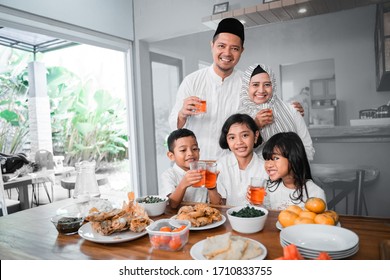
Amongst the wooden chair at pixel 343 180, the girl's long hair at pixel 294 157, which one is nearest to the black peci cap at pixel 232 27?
the girl's long hair at pixel 294 157

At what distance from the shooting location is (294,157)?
144 cm

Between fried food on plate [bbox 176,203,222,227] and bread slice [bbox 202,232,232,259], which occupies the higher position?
fried food on plate [bbox 176,203,222,227]

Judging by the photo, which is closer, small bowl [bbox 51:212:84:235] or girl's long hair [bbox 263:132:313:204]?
small bowl [bbox 51:212:84:235]

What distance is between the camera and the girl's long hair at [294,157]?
55.9 inches

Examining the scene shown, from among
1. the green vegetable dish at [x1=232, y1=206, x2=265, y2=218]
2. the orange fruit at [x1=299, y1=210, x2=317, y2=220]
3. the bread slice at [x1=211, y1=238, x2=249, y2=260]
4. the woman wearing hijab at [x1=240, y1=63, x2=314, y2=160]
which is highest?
the woman wearing hijab at [x1=240, y1=63, x2=314, y2=160]

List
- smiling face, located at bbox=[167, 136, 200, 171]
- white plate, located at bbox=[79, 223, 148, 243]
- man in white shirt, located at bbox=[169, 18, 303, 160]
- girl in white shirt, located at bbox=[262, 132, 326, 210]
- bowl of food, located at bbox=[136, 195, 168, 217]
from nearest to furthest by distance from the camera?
white plate, located at bbox=[79, 223, 148, 243] < bowl of food, located at bbox=[136, 195, 168, 217] < girl in white shirt, located at bbox=[262, 132, 326, 210] < smiling face, located at bbox=[167, 136, 200, 171] < man in white shirt, located at bbox=[169, 18, 303, 160]

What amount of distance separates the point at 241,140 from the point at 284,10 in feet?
2.39

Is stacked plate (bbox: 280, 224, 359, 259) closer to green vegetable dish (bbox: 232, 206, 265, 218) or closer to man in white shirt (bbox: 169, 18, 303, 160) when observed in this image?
green vegetable dish (bbox: 232, 206, 265, 218)

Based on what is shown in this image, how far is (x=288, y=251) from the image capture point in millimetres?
721

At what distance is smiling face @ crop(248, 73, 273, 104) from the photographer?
5.52 ft

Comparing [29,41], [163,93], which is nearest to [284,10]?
[163,93]

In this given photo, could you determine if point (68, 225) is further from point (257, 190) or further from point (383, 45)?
point (383, 45)

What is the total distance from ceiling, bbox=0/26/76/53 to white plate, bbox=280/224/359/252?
82.1 inches

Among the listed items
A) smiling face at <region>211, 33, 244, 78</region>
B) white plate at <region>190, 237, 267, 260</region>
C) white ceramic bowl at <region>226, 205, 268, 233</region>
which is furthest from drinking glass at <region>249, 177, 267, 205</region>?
smiling face at <region>211, 33, 244, 78</region>
